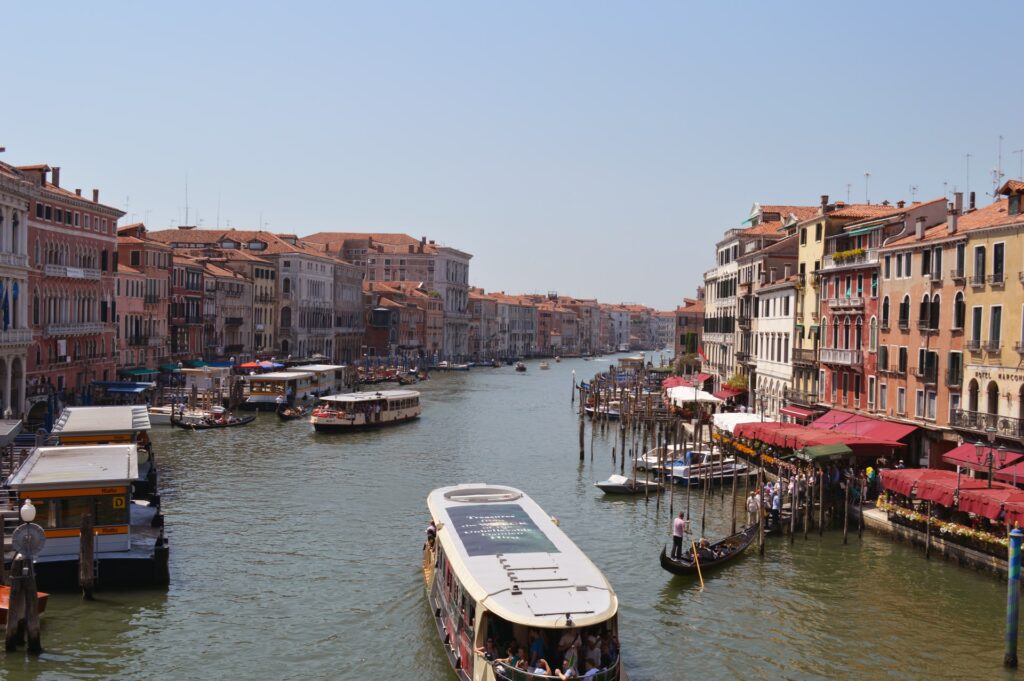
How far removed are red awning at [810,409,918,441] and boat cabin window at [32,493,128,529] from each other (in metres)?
18.4

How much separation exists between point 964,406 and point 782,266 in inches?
710

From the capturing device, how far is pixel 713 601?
17.9 meters

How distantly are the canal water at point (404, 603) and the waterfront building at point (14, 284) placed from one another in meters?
8.95

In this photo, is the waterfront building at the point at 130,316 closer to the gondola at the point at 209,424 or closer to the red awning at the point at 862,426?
the gondola at the point at 209,424

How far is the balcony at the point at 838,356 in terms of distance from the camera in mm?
30969

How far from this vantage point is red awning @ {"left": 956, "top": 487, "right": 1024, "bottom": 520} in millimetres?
18594

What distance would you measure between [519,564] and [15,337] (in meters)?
27.1

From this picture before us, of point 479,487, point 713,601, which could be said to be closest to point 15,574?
point 479,487

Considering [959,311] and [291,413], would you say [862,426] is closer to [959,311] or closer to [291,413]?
[959,311]

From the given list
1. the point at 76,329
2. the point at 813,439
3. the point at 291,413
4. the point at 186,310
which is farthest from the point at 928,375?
the point at 186,310

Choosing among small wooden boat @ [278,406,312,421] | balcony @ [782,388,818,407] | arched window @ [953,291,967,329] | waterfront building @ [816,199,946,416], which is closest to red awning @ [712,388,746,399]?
balcony @ [782,388,818,407]

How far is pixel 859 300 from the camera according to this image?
31094 millimetres

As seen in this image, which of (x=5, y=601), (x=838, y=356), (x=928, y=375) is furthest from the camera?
(x=838, y=356)

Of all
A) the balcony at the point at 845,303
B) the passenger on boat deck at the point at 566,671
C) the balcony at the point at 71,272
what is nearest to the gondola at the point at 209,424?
the balcony at the point at 71,272
